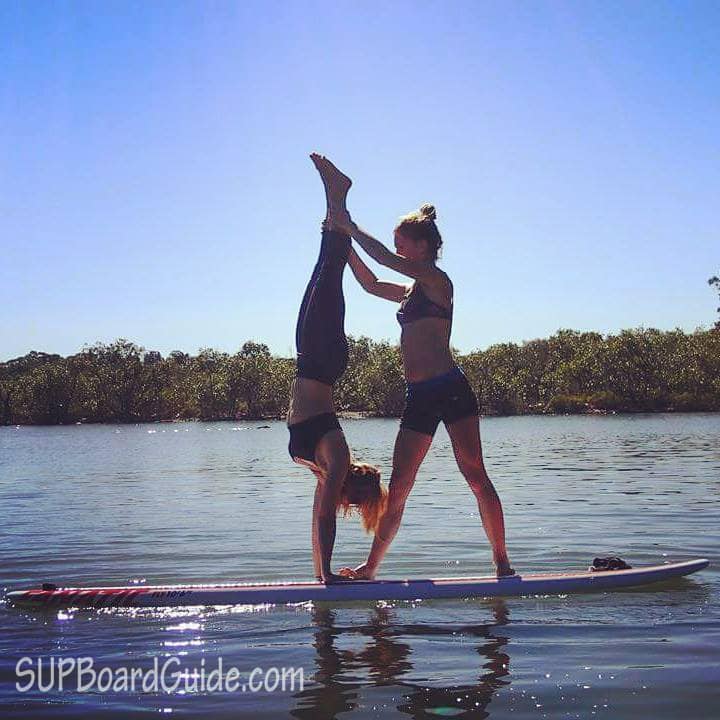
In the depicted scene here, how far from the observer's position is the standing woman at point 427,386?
704 centimetres

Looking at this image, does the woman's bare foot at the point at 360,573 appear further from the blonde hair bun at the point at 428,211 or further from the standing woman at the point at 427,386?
the blonde hair bun at the point at 428,211

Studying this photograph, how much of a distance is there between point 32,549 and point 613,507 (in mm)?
7956

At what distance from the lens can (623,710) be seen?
4.43m

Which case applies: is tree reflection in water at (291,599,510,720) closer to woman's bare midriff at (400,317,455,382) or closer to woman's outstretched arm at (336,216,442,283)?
woman's bare midriff at (400,317,455,382)

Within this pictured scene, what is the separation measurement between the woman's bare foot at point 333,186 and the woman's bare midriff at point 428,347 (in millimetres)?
→ 1036

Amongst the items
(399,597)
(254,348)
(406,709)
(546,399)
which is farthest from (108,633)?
(254,348)

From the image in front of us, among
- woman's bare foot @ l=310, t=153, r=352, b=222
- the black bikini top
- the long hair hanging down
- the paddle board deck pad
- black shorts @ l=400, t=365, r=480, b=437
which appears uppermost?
woman's bare foot @ l=310, t=153, r=352, b=222

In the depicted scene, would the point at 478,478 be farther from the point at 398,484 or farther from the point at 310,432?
the point at 310,432

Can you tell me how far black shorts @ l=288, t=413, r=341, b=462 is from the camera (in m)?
7.13

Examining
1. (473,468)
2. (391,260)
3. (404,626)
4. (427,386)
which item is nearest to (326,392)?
(427,386)

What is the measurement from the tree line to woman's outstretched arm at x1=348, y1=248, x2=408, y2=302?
10646 cm

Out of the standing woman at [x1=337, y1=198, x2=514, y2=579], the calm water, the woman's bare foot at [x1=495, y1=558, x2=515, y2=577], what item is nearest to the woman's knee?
the standing woman at [x1=337, y1=198, x2=514, y2=579]

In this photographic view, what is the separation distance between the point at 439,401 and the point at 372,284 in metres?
1.21

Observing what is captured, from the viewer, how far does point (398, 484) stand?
285 inches
